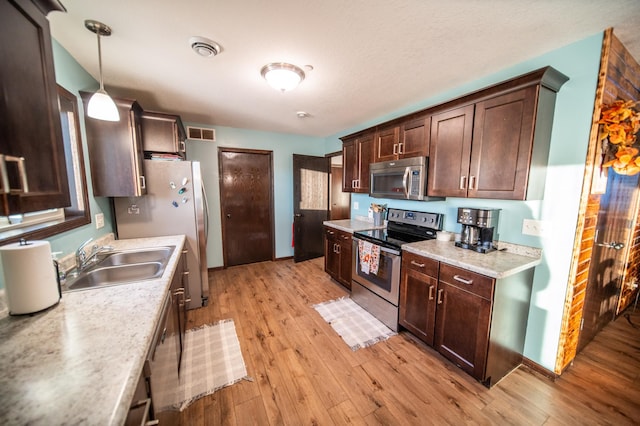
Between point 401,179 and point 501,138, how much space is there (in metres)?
0.93

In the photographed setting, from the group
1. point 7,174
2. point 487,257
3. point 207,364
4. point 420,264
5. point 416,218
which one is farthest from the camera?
point 416,218

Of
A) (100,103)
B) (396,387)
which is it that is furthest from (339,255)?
(100,103)

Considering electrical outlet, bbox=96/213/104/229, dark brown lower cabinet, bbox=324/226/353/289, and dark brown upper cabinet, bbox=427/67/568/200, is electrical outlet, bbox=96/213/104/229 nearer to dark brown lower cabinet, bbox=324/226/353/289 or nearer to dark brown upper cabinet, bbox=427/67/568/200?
dark brown lower cabinet, bbox=324/226/353/289

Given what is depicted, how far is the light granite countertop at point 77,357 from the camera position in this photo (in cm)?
57

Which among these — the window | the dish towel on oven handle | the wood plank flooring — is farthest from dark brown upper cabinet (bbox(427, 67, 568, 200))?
the window

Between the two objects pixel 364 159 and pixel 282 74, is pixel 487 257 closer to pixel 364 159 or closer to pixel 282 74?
pixel 364 159

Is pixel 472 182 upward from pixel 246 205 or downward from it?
upward

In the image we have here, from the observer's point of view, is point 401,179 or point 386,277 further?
point 401,179

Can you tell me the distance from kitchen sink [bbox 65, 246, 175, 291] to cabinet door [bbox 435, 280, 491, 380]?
2.08 meters

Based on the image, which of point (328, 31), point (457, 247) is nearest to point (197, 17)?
point (328, 31)

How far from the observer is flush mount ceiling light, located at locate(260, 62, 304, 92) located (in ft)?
5.93

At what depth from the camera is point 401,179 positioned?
2.46m

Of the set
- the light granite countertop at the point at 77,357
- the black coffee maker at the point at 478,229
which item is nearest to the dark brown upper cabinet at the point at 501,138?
the black coffee maker at the point at 478,229

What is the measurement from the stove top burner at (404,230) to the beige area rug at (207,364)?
169 centimetres
